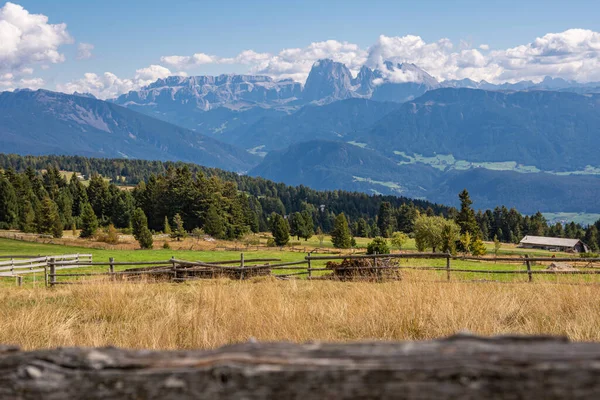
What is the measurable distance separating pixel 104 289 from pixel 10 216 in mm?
94430

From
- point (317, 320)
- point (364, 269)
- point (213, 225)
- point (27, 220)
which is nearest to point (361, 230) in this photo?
point (213, 225)

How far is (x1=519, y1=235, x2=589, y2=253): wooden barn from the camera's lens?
12038 centimetres

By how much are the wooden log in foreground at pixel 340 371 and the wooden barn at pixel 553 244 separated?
13217 centimetres

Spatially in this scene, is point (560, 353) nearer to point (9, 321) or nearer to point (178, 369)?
point (178, 369)

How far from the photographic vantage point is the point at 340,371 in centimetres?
150

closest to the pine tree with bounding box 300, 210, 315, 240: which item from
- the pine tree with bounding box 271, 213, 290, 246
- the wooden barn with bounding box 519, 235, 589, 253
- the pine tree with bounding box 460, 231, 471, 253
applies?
the pine tree with bounding box 271, 213, 290, 246

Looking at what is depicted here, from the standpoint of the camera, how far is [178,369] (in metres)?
1.57

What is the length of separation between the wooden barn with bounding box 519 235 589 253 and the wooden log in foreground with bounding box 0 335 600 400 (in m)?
132

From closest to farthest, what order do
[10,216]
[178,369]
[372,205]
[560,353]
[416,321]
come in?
1. [560,353]
2. [178,369]
3. [416,321]
4. [10,216]
5. [372,205]

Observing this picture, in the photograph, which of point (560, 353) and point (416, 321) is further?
point (416, 321)

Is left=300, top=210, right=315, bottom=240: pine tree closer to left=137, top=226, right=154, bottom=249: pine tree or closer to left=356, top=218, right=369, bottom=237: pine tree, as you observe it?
left=356, top=218, right=369, bottom=237: pine tree

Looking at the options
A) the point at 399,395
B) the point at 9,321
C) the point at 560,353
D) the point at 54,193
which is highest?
the point at 54,193

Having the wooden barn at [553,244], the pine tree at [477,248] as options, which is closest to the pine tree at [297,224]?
the pine tree at [477,248]

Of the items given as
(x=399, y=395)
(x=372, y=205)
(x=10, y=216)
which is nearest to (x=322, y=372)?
(x=399, y=395)
